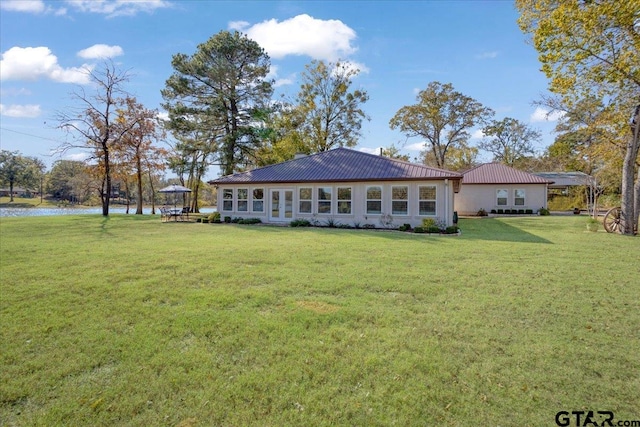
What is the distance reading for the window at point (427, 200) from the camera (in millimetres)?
15579

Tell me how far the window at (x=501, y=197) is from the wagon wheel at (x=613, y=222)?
13.8 m

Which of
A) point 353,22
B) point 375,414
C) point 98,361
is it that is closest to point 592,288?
point 375,414

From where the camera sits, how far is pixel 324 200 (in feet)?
58.5

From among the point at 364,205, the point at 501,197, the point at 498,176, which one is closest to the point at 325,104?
the point at 498,176

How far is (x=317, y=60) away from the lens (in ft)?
102

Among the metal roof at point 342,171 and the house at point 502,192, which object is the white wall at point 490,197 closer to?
the house at point 502,192

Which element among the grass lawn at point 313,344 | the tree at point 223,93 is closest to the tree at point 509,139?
the tree at point 223,93

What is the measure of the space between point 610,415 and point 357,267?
486 cm

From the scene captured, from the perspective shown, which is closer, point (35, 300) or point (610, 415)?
point (610, 415)

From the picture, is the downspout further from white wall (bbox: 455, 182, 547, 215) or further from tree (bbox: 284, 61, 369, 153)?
tree (bbox: 284, 61, 369, 153)

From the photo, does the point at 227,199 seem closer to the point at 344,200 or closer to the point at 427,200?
the point at 344,200

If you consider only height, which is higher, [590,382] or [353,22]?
[353,22]

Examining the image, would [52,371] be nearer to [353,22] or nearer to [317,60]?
[353,22]

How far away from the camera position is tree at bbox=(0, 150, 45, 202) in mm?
59562
